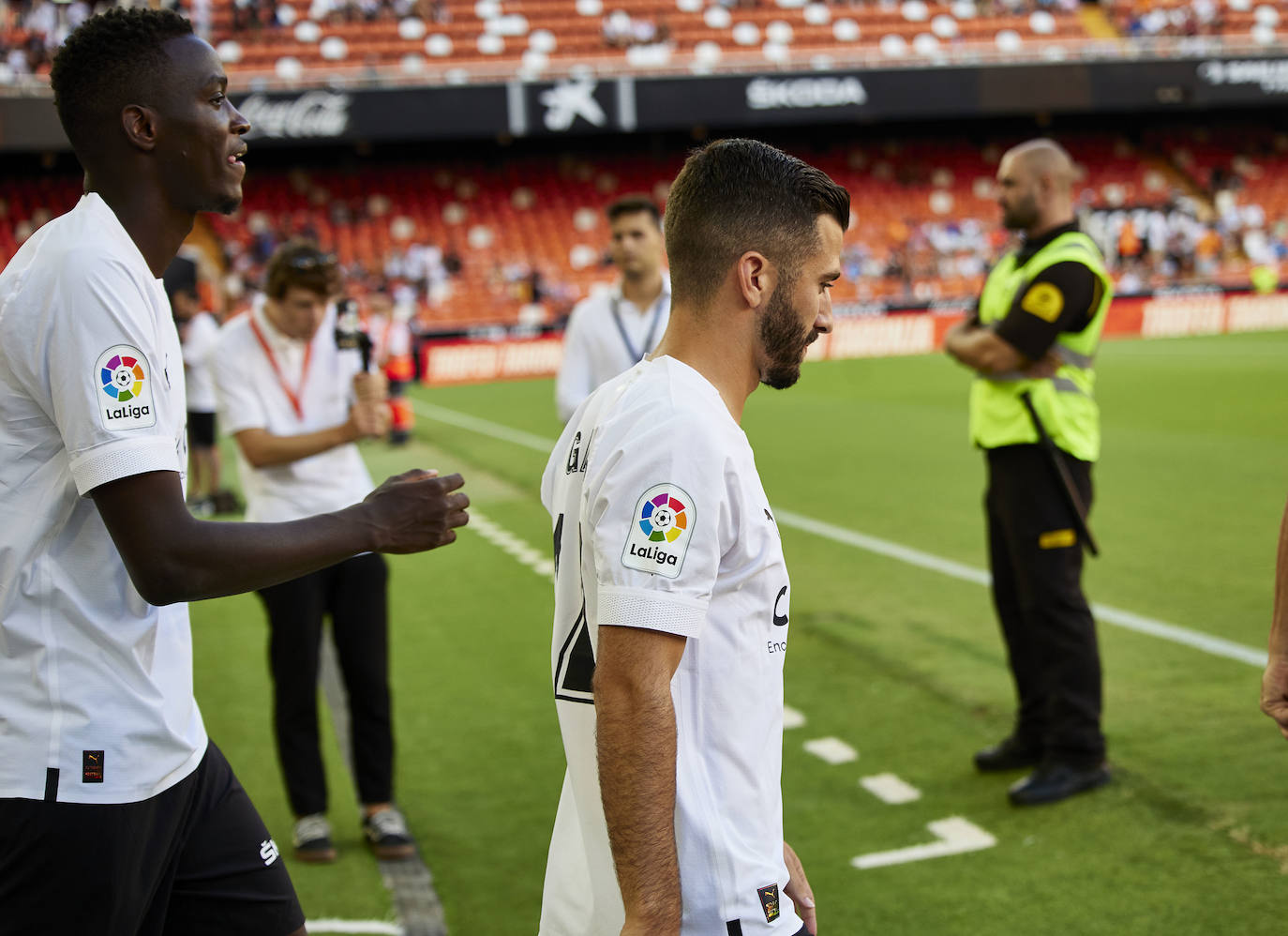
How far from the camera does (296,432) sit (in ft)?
15.6

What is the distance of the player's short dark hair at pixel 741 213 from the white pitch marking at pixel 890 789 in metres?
3.17

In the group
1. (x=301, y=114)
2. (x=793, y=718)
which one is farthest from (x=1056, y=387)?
(x=301, y=114)

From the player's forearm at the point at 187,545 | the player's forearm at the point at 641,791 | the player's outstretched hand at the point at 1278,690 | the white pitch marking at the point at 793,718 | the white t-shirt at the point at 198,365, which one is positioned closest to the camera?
the player's forearm at the point at 641,791

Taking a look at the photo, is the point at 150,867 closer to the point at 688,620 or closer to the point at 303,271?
the point at 688,620

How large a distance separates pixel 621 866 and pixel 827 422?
14.6 metres

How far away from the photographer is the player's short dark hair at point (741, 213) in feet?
6.46

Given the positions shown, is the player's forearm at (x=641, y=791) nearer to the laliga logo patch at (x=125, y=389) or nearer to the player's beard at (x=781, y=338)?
the player's beard at (x=781, y=338)

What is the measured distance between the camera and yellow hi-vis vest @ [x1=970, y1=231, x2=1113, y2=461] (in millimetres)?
4598

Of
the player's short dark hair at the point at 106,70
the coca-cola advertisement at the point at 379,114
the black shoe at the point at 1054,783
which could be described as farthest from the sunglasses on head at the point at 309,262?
the coca-cola advertisement at the point at 379,114

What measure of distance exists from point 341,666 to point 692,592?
10.3ft

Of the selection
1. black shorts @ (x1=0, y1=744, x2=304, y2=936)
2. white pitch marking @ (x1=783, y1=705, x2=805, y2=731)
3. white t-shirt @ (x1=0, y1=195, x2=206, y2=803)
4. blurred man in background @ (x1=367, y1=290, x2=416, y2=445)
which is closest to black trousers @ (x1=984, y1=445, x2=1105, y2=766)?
white pitch marking @ (x1=783, y1=705, x2=805, y2=731)

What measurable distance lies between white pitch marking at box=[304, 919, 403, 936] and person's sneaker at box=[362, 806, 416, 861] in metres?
0.48

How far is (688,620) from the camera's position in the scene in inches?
71.2

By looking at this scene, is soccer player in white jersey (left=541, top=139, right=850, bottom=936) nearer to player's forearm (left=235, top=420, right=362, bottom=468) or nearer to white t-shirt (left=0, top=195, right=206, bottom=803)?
white t-shirt (left=0, top=195, right=206, bottom=803)
